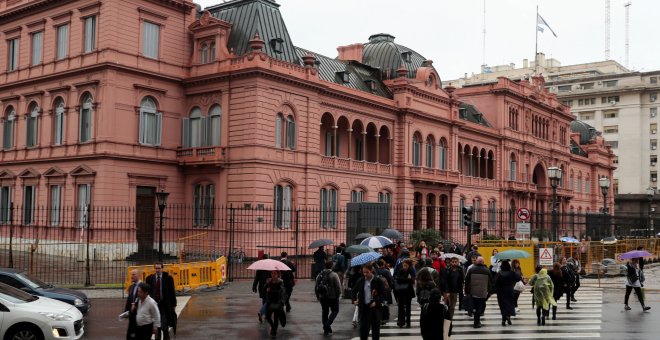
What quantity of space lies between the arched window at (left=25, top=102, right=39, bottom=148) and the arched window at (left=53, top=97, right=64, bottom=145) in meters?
1.79

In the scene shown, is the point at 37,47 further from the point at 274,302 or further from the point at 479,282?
the point at 479,282

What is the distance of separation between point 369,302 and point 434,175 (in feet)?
132

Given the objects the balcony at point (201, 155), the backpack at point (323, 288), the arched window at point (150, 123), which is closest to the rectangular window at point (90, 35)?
the arched window at point (150, 123)

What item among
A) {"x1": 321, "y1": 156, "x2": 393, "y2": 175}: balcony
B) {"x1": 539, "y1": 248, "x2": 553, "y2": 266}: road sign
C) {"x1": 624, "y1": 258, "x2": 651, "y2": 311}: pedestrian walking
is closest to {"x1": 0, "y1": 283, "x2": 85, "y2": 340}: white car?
{"x1": 624, "y1": 258, "x2": 651, "y2": 311}: pedestrian walking

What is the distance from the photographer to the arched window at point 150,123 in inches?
1591

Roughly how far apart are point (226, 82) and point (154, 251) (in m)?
10.4

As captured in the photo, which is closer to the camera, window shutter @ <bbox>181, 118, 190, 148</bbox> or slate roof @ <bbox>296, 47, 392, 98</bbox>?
window shutter @ <bbox>181, 118, 190, 148</bbox>

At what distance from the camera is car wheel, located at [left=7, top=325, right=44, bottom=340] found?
45.4 ft

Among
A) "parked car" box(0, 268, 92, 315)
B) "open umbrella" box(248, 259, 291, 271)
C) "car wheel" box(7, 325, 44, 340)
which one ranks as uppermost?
"open umbrella" box(248, 259, 291, 271)

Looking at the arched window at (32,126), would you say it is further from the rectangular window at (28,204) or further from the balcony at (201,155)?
the balcony at (201,155)

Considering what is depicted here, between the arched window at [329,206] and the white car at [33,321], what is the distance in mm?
31077

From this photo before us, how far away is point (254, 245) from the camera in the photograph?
3869 cm

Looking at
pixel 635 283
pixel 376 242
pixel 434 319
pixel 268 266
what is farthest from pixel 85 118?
pixel 434 319

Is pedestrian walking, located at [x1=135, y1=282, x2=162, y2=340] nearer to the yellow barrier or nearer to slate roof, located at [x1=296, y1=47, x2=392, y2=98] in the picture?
the yellow barrier
